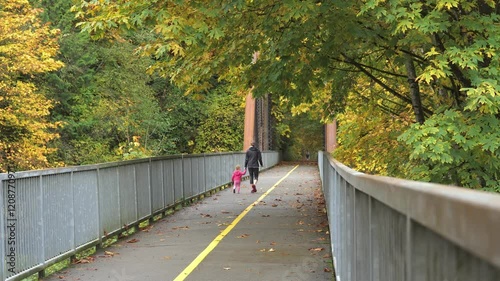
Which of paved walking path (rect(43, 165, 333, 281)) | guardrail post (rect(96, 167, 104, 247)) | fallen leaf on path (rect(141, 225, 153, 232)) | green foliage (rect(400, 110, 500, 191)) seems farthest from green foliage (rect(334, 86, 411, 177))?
guardrail post (rect(96, 167, 104, 247))

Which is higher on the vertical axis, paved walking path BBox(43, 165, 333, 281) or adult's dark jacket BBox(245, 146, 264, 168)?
adult's dark jacket BBox(245, 146, 264, 168)

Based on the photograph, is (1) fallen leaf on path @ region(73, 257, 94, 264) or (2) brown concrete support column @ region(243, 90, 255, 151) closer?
(1) fallen leaf on path @ region(73, 257, 94, 264)

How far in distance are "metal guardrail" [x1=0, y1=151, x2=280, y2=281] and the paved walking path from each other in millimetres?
378

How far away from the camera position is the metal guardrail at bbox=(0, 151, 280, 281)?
317 inches

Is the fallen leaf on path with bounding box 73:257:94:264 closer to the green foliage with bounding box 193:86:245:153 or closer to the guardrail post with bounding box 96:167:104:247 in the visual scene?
the guardrail post with bounding box 96:167:104:247

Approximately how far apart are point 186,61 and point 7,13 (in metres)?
17.2

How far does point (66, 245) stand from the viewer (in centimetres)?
986

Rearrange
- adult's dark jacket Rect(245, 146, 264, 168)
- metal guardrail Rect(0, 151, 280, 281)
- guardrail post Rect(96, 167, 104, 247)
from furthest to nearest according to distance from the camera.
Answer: adult's dark jacket Rect(245, 146, 264, 168) < guardrail post Rect(96, 167, 104, 247) < metal guardrail Rect(0, 151, 280, 281)

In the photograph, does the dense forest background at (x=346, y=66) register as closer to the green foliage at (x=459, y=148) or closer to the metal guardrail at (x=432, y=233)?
the green foliage at (x=459, y=148)

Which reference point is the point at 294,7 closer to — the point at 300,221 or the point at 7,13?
the point at 300,221

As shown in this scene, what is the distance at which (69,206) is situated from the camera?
10.1 metres

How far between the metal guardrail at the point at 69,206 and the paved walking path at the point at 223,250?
378 millimetres

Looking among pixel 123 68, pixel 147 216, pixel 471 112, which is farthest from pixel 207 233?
pixel 123 68

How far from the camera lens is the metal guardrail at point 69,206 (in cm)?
806
